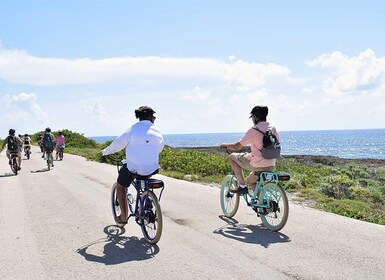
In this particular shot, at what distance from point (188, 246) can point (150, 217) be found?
0.78 metres

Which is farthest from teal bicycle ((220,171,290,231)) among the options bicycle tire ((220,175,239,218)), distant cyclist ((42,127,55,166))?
distant cyclist ((42,127,55,166))

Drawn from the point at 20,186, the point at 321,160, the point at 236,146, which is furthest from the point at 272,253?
the point at 321,160

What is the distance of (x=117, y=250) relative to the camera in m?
6.23

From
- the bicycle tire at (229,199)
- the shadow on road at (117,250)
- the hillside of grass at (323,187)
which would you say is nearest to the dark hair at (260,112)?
the bicycle tire at (229,199)

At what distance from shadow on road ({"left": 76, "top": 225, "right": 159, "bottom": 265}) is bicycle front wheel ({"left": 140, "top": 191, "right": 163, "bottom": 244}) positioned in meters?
0.15

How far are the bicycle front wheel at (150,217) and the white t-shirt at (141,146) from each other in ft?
1.40

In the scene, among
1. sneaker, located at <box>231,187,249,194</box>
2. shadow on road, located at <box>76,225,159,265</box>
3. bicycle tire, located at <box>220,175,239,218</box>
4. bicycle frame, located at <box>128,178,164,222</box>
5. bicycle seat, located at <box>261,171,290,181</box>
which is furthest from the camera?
bicycle tire, located at <box>220,175,239,218</box>

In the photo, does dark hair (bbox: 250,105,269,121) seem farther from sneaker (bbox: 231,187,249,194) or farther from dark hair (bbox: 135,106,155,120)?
dark hair (bbox: 135,106,155,120)

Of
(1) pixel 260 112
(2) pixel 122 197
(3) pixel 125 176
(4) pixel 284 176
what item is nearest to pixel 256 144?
(1) pixel 260 112

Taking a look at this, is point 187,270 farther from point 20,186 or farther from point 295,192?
point 20,186

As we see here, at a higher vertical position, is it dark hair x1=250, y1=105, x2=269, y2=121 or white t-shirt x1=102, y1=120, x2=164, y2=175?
dark hair x1=250, y1=105, x2=269, y2=121

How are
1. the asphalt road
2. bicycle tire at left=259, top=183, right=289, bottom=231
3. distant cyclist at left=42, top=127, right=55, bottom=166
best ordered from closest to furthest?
the asphalt road → bicycle tire at left=259, top=183, right=289, bottom=231 → distant cyclist at left=42, top=127, right=55, bottom=166

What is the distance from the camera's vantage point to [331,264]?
5375mm

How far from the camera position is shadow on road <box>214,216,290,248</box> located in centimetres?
659
